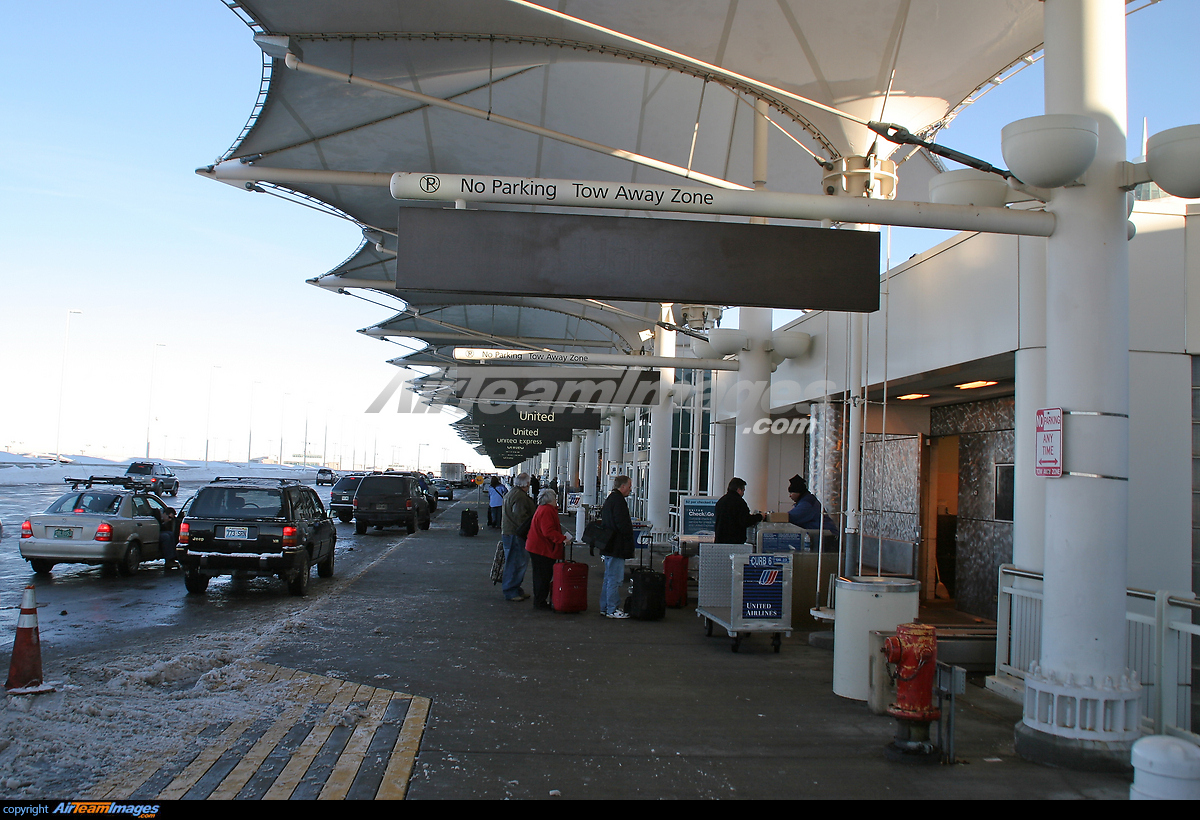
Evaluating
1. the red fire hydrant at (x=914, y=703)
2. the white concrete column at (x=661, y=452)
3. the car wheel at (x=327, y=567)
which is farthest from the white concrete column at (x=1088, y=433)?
the white concrete column at (x=661, y=452)

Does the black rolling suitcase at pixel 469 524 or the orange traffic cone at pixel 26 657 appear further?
the black rolling suitcase at pixel 469 524

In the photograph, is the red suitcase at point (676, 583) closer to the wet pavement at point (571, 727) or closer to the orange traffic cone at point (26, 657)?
the wet pavement at point (571, 727)

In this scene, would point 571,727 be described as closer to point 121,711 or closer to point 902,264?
point 121,711

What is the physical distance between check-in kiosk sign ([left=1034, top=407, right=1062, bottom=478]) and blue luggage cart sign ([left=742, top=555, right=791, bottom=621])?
160 inches

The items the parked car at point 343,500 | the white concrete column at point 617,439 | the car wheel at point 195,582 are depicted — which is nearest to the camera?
the car wheel at point 195,582

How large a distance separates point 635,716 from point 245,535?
321 inches

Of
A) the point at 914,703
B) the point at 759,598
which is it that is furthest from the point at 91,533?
the point at 914,703

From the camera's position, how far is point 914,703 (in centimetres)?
566

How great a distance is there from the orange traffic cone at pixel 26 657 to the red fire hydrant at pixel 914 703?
6.41 meters

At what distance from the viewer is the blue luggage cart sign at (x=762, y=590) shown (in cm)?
984

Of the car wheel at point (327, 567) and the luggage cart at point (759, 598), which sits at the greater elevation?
the luggage cart at point (759, 598)

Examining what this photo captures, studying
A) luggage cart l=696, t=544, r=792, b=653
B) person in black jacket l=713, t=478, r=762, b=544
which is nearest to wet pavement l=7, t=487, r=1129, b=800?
luggage cart l=696, t=544, r=792, b=653

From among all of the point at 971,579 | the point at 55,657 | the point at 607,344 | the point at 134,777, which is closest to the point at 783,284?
the point at 134,777

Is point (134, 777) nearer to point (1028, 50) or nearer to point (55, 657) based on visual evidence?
point (55, 657)
